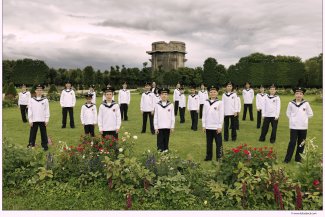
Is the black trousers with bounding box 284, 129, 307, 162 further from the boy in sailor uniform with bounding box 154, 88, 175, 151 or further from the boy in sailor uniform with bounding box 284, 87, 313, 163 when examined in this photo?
the boy in sailor uniform with bounding box 154, 88, 175, 151

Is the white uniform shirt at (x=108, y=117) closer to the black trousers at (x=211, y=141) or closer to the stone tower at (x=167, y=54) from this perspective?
the black trousers at (x=211, y=141)

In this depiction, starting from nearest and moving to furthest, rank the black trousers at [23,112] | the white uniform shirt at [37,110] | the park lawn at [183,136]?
the white uniform shirt at [37,110]
the park lawn at [183,136]
the black trousers at [23,112]

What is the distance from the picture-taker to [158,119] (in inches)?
346

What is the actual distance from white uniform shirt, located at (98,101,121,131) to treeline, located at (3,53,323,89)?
151ft

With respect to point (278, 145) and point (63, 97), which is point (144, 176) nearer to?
point (278, 145)

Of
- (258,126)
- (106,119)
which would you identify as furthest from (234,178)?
(258,126)

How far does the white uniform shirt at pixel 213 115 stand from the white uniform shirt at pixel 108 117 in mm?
2351

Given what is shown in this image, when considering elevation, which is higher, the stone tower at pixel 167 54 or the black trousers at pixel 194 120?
the stone tower at pixel 167 54

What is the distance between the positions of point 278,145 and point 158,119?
4.44 m

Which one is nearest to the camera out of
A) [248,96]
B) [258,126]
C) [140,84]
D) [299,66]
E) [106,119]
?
[106,119]

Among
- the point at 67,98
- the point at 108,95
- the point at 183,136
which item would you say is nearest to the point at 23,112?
the point at 67,98

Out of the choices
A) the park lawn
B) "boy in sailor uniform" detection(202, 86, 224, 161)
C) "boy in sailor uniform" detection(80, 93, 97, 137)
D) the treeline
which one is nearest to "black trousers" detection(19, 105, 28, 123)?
the park lawn

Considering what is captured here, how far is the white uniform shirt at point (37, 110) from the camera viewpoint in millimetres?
9578

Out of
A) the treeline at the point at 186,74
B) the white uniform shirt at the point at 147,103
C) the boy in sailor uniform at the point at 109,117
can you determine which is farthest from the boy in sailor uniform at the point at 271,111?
the treeline at the point at 186,74
